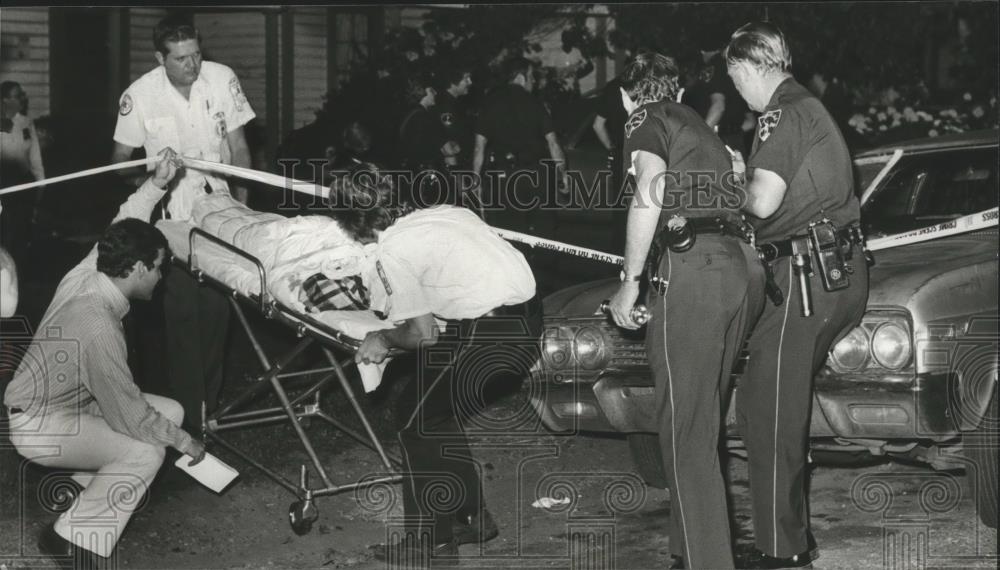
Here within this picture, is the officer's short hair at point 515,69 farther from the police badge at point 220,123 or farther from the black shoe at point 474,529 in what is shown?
the black shoe at point 474,529

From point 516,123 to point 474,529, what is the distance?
15.4ft

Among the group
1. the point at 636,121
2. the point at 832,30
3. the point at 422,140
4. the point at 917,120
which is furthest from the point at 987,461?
the point at 832,30

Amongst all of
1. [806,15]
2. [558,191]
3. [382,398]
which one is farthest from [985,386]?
[806,15]

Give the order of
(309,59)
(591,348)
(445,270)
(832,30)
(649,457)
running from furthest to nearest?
1. (309,59)
2. (832,30)
3. (649,457)
4. (591,348)
5. (445,270)

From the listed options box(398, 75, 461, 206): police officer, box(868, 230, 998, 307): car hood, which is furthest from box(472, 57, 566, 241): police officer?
box(868, 230, 998, 307): car hood

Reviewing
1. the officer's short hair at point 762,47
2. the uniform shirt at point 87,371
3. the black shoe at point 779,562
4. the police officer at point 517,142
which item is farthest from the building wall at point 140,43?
the black shoe at point 779,562

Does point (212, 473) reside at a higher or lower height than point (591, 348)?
lower

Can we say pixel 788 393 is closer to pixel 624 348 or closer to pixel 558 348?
pixel 624 348

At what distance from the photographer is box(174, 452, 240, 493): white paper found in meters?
5.27

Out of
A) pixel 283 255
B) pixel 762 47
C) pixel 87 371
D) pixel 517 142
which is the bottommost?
pixel 87 371

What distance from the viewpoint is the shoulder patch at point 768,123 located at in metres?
4.51

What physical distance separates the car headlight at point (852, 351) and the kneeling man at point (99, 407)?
2528 mm

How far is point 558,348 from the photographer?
18.0 feet

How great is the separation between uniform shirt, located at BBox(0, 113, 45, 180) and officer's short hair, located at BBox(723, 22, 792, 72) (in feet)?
21.4
